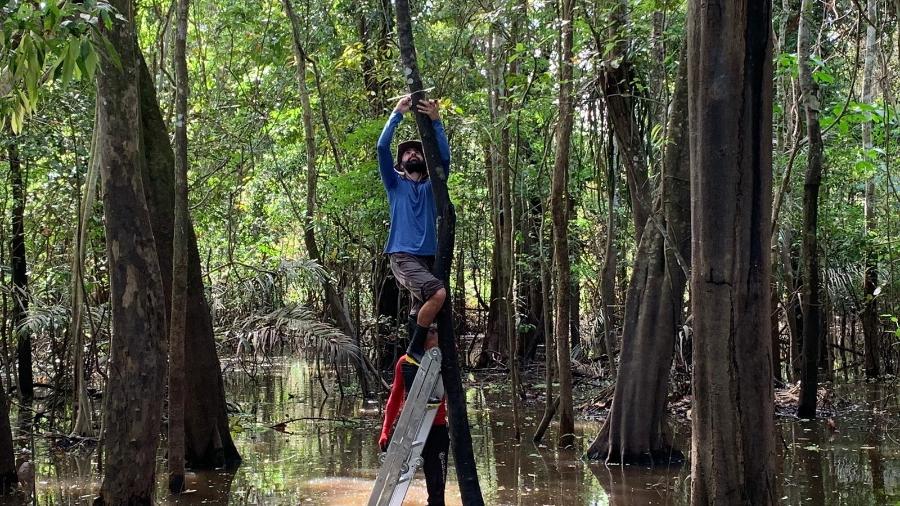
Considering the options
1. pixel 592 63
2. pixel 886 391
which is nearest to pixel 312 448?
pixel 592 63

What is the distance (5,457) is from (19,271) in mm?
6124

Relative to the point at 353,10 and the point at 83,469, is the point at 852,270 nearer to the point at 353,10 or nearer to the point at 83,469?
the point at 353,10

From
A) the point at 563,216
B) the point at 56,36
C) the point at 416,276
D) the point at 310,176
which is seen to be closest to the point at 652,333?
the point at 563,216

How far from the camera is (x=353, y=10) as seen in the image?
53.6 ft

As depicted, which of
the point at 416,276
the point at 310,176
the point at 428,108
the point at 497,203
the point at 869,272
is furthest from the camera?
the point at 869,272

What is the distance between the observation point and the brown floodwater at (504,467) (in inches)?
305

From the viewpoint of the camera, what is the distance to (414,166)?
647 cm

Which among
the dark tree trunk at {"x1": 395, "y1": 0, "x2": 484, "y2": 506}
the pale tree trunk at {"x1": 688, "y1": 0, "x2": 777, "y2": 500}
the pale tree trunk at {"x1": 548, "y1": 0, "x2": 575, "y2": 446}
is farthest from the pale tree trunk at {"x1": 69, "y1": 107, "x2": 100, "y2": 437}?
the pale tree trunk at {"x1": 548, "y1": 0, "x2": 575, "y2": 446}

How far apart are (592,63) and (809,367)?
4646mm

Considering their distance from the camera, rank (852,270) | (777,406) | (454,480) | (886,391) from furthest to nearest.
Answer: (852,270) → (886,391) → (777,406) → (454,480)

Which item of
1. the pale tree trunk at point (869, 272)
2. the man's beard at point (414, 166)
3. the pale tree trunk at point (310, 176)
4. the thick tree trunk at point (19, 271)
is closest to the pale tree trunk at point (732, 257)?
the man's beard at point (414, 166)

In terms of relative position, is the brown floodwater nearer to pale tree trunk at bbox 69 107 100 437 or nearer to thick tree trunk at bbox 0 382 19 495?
thick tree trunk at bbox 0 382 19 495

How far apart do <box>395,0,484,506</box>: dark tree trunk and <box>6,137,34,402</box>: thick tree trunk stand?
6.72 m

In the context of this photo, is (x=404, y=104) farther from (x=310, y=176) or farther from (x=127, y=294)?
(x=310, y=176)
